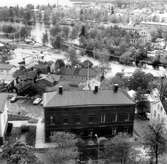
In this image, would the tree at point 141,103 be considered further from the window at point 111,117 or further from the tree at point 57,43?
the tree at point 57,43

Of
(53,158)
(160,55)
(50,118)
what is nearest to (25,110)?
(50,118)

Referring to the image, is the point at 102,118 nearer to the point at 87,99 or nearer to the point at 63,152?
the point at 87,99

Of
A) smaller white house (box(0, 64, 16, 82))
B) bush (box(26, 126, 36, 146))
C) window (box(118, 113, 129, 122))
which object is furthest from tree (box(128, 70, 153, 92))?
smaller white house (box(0, 64, 16, 82))

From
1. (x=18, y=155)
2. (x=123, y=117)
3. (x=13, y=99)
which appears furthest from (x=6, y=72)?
(x=18, y=155)

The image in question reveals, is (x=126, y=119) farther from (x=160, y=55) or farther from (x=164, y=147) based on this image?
(x=160, y=55)

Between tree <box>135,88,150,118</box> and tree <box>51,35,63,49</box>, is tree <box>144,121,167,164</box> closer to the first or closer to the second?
tree <box>135,88,150,118</box>

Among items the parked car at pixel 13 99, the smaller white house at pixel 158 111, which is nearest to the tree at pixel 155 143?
the smaller white house at pixel 158 111

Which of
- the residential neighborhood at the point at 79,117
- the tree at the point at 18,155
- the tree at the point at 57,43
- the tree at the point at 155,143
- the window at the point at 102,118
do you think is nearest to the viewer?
the tree at the point at 18,155
